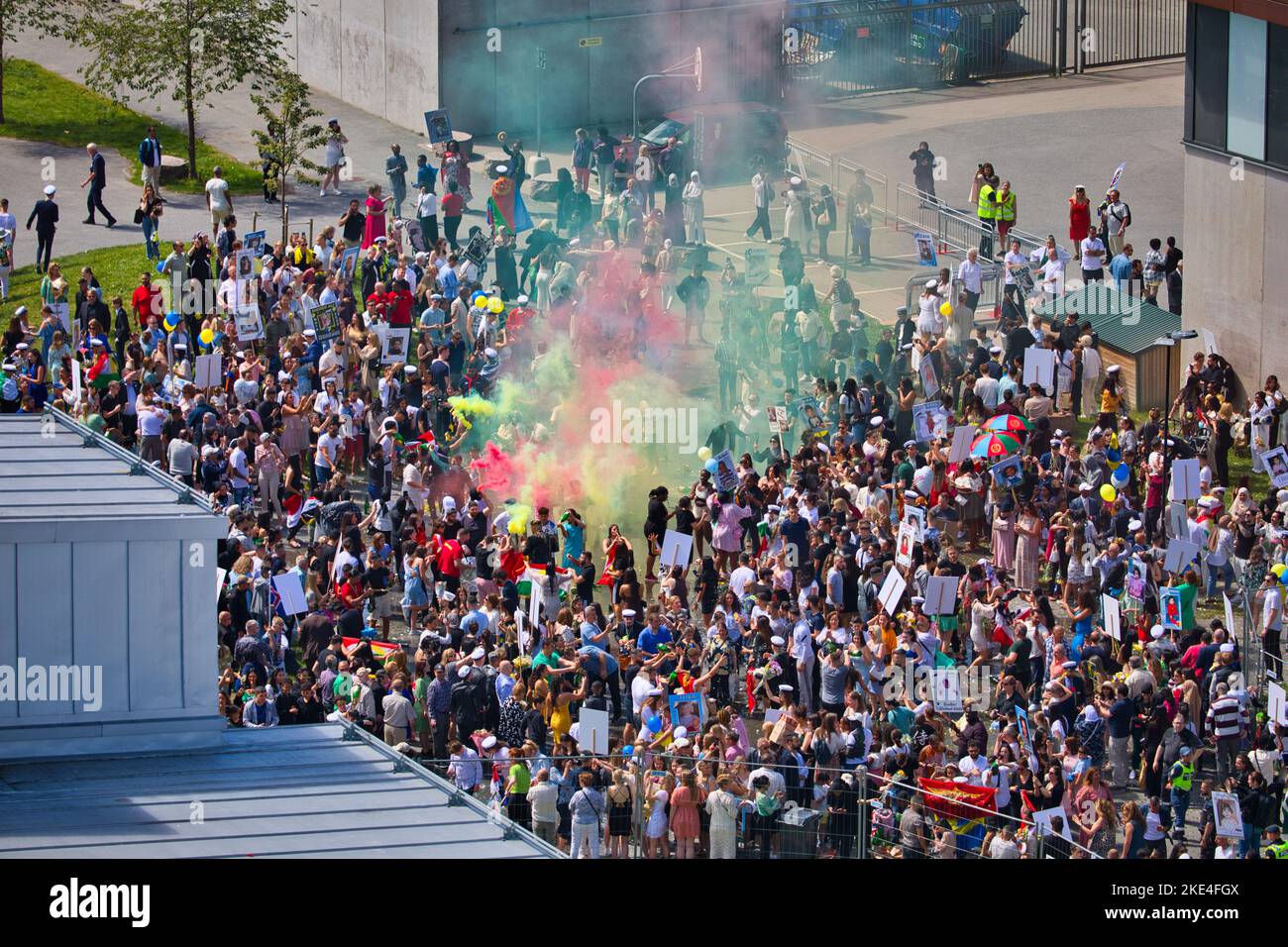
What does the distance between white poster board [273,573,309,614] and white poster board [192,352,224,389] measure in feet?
20.0

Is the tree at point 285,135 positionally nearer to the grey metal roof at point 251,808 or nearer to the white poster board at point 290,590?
the white poster board at point 290,590

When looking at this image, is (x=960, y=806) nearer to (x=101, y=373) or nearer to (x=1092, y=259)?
(x=101, y=373)

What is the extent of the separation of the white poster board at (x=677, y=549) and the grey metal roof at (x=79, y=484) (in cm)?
766

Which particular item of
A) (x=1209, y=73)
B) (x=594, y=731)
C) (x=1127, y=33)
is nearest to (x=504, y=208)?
(x=1209, y=73)

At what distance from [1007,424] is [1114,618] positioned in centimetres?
498

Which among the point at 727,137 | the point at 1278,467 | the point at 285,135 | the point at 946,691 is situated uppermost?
the point at 727,137

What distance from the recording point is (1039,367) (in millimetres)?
26156

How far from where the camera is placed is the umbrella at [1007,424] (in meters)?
24.0

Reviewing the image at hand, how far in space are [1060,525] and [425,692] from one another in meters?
7.31

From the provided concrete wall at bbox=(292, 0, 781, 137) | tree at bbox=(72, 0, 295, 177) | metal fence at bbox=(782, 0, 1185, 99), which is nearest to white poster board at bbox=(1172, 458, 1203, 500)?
concrete wall at bbox=(292, 0, 781, 137)

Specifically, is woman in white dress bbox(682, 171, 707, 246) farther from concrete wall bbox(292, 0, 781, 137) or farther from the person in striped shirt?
the person in striped shirt

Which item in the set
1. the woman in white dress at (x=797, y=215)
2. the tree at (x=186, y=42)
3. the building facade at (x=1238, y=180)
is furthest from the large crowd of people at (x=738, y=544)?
the tree at (x=186, y=42)
